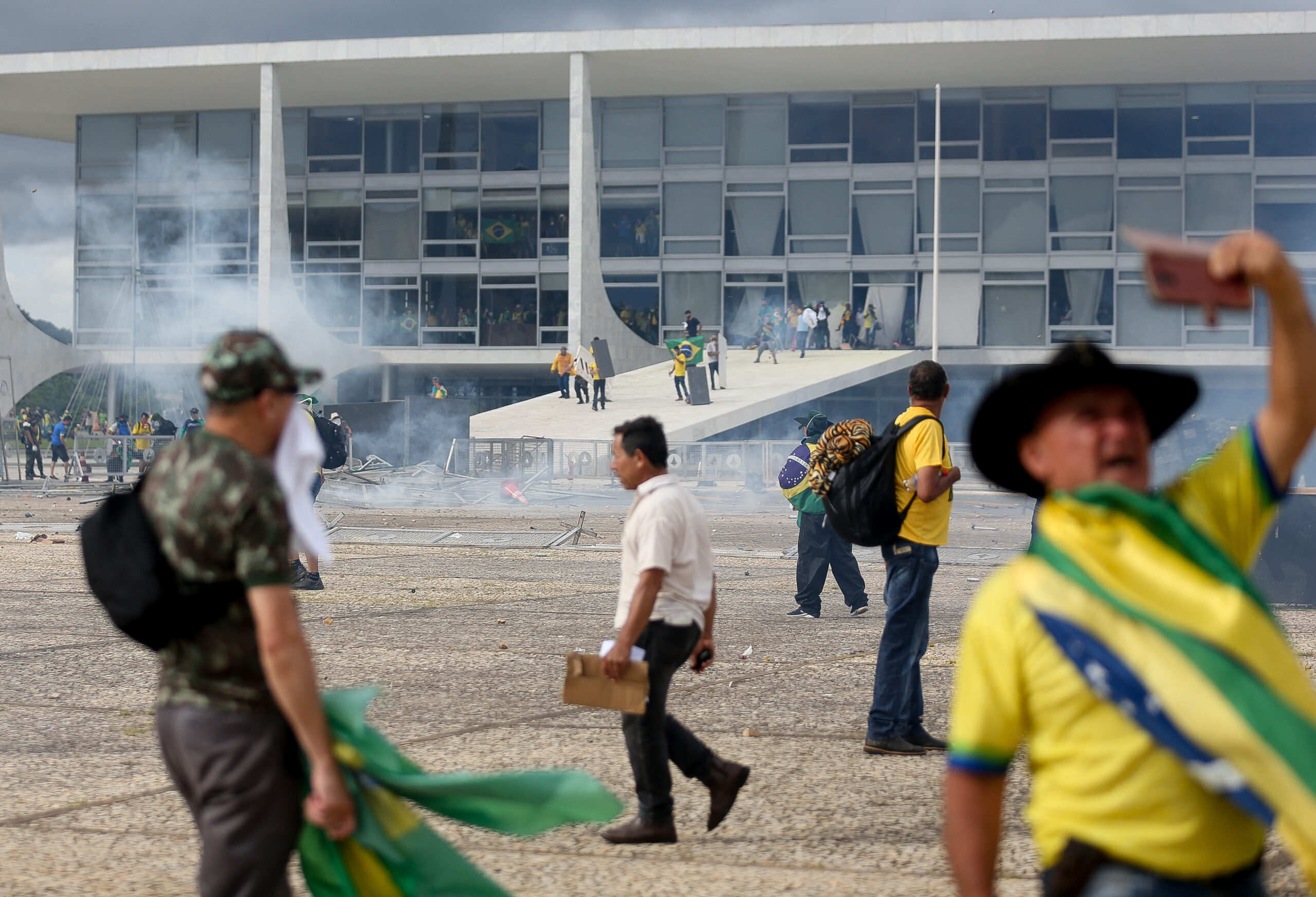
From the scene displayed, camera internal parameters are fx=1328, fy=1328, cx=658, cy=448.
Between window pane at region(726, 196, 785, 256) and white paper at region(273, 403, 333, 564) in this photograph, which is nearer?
white paper at region(273, 403, 333, 564)

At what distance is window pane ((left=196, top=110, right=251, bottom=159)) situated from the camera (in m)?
46.1

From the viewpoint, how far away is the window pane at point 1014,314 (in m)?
42.6

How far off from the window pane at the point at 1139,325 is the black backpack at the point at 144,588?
42.5 meters

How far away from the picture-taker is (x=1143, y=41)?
38.5 meters

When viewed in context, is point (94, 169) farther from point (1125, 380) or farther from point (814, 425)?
point (1125, 380)

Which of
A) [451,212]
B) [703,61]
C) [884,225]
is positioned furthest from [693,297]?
[451,212]

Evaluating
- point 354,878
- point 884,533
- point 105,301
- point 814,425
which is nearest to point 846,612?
point 814,425

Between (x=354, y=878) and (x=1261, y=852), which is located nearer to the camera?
(x=1261, y=852)

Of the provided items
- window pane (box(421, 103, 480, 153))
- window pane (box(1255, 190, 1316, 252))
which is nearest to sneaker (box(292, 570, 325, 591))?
window pane (box(421, 103, 480, 153))

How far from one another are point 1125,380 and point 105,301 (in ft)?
161

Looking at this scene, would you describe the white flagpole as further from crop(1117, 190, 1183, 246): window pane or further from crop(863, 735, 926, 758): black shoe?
crop(863, 735, 926, 758): black shoe

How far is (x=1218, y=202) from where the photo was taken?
41.5 meters

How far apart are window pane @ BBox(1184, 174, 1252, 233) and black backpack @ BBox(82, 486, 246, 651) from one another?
141ft

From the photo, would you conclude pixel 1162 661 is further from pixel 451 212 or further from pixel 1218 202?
pixel 451 212
